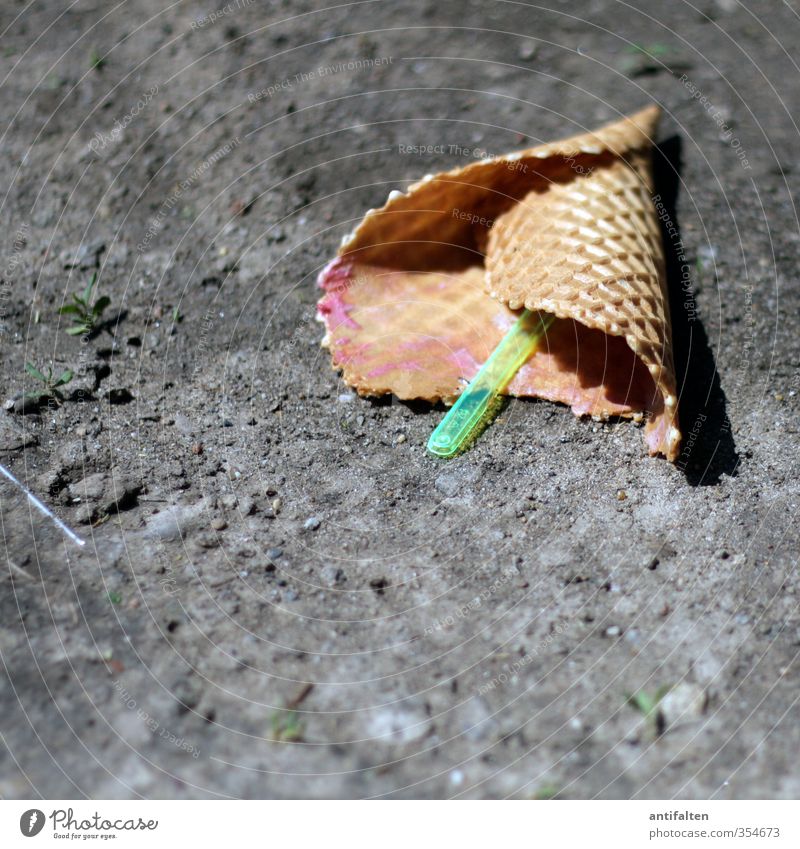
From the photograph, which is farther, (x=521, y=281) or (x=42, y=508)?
(x=521, y=281)

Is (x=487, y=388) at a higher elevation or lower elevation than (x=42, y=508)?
higher

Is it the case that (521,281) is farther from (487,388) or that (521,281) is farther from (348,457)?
(348,457)

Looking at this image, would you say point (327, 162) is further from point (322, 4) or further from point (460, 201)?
point (322, 4)

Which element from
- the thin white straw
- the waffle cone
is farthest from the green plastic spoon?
the thin white straw

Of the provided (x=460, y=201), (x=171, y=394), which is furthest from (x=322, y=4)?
(x=171, y=394)

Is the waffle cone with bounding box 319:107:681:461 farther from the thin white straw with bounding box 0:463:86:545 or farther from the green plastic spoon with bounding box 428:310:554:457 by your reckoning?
the thin white straw with bounding box 0:463:86:545

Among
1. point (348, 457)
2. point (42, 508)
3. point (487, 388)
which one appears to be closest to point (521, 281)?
point (487, 388)
